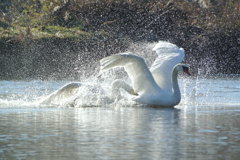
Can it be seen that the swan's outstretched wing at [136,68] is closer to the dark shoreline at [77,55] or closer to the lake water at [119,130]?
the lake water at [119,130]

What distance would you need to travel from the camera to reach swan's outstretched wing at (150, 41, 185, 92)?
54.6ft

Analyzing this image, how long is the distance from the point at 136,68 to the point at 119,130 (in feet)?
15.0

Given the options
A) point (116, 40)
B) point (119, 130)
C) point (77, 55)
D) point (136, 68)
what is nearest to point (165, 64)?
point (136, 68)

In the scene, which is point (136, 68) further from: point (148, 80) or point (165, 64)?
point (165, 64)

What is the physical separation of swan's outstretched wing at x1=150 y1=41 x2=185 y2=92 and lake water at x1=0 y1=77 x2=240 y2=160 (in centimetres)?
66

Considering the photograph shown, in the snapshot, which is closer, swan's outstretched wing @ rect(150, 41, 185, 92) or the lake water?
the lake water

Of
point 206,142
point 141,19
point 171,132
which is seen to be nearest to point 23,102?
point 171,132

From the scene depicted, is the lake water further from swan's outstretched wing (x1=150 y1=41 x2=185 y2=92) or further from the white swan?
swan's outstretched wing (x1=150 y1=41 x2=185 y2=92)

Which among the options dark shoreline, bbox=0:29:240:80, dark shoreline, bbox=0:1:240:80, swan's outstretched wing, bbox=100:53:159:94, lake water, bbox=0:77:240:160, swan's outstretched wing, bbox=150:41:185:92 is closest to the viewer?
lake water, bbox=0:77:240:160

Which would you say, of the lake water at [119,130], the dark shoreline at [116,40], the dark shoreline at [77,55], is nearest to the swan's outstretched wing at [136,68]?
the lake water at [119,130]

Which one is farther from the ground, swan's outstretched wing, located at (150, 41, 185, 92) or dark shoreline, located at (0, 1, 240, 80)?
dark shoreline, located at (0, 1, 240, 80)

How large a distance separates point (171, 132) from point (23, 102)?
6.53 metres

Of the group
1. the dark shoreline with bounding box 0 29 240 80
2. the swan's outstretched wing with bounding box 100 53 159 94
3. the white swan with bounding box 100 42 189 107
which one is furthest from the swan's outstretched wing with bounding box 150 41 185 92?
the dark shoreline with bounding box 0 29 240 80

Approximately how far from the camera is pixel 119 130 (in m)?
11.6
